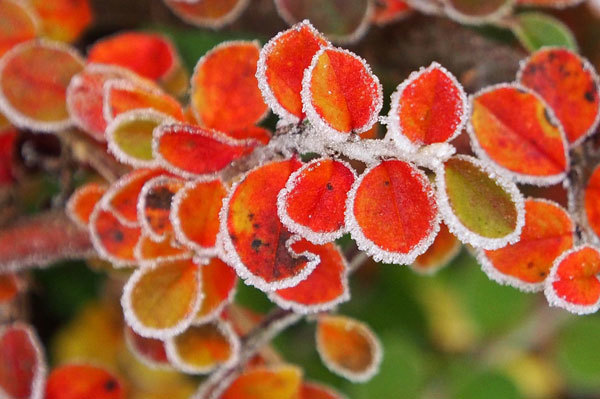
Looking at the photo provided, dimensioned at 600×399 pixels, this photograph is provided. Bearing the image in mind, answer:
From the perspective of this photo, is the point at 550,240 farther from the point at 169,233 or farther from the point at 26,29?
the point at 26,29

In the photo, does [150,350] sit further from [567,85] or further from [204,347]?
[567,85]

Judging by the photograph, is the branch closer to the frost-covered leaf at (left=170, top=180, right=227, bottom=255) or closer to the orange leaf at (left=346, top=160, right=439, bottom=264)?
the frost-covered leaf at (left=170, top=180, right=227, bottom=255)

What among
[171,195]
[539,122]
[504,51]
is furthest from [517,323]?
[171,195]

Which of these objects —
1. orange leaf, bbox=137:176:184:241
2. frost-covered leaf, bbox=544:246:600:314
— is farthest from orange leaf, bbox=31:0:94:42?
frost-covered leaf, bbox=544:246:600:314

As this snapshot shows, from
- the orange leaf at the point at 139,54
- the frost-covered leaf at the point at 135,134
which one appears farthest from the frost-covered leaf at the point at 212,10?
the frost-covered leaf at the point at 135,134

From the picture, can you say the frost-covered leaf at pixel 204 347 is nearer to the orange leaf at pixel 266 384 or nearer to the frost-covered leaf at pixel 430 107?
the orange leaf at pixel 266 384
